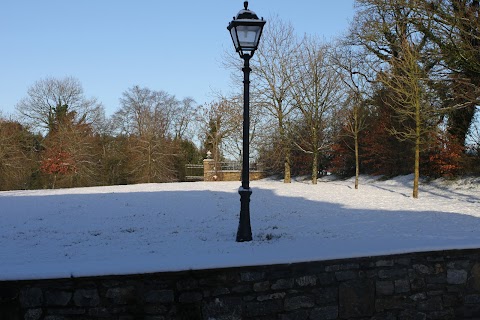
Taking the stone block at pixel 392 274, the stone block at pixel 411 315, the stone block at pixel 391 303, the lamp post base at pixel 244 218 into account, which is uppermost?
the lamp post base at pixel 244 218

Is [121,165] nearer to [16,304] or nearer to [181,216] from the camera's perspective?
[181,216]

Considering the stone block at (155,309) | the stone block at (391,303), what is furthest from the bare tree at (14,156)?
the stone block at (391,303)

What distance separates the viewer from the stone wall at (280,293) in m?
4.03

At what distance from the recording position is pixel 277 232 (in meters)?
7.57

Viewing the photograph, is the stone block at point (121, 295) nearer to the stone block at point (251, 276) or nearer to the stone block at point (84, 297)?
the stone block at point (84, 297)

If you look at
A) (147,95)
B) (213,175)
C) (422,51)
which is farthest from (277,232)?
(147,95)

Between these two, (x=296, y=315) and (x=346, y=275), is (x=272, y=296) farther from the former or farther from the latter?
(x=346, y=275)

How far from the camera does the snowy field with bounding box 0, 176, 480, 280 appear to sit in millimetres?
4531

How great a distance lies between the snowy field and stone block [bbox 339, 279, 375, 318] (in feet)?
1.11

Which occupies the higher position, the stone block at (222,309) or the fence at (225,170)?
the fence at (225,170)

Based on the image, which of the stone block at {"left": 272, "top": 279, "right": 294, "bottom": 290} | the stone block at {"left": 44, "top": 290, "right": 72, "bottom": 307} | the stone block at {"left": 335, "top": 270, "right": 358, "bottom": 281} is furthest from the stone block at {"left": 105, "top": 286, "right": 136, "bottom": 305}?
the stone block at {"left": 335, "top": 270, "right": 358, "bottom": 281}

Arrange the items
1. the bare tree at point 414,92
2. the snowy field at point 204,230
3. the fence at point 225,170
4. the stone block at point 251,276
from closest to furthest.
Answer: the stone block at point 251,276 < the snowy field at point 204,230 < the bare tree at point 414,92 < the fence at point 225,170

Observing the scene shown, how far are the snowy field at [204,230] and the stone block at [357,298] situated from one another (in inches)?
13.3

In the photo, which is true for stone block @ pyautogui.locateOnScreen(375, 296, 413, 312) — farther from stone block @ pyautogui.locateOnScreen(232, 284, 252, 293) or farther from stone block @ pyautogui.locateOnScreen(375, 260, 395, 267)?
stone block @ pyautogui.locateOnScreen(232, 284, 252, 293)
